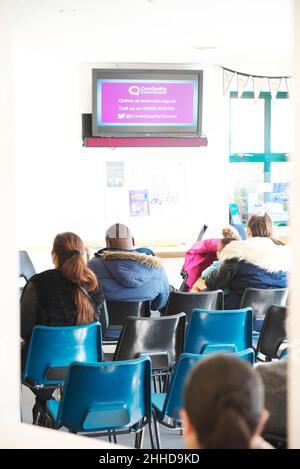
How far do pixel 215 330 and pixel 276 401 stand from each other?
1924mm

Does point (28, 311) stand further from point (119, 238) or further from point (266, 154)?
point (266, 154)

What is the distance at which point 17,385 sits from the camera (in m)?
2.81

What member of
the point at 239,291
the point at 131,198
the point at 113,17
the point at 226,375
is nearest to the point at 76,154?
the point at 131,198

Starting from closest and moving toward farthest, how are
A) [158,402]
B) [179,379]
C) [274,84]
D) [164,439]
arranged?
1. [179,379]
2. [158,402]
3. [164,439]
4. [274,84]

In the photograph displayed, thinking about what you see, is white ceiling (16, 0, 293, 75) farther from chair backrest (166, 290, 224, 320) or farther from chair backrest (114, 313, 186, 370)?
chair backrest (114, 313, 186, 370)

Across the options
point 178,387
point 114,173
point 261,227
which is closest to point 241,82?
point 114,173

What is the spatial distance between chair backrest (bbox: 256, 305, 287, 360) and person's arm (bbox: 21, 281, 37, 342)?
1.43m

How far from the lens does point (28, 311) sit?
422cm

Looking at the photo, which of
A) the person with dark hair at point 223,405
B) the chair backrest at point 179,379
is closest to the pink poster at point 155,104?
the chair backrest at point 179,379

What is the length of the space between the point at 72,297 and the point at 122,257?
32.3 inches

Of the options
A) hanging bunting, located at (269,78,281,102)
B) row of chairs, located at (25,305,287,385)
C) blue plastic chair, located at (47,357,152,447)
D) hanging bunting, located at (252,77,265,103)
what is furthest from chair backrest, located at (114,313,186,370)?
hanging bunting, located at (269,78,281,102)

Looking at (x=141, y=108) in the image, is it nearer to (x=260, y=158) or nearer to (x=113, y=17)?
(x=260, y=158)

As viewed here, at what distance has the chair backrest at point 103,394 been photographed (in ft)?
10.8

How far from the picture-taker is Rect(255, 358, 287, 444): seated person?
7.86 feet
